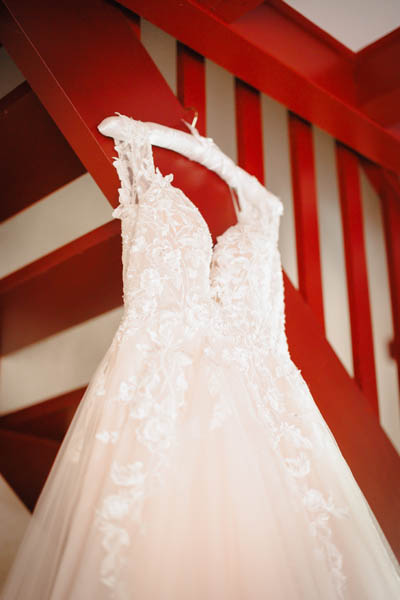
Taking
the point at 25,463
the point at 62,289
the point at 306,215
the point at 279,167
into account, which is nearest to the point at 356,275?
the point at 306,215

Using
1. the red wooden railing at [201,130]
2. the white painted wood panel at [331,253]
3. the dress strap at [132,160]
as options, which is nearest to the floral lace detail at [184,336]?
the dress strap at [132,160]

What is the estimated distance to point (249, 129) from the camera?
2305 millimetres

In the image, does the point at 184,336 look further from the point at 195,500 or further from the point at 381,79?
the point at 381,79

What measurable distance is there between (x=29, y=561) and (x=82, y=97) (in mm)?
1123

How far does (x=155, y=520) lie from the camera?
3.89 ft

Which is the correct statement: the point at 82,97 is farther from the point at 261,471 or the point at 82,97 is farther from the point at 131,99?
the point at 261,471

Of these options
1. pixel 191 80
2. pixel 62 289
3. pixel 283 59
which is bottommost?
pixel 62 289

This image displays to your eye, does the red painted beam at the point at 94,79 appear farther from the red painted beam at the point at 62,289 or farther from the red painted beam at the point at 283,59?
the red painted beam at the point at 62,289

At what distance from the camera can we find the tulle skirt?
3.67 ft

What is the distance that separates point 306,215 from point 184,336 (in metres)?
1.11

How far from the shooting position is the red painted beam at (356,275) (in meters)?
2.54

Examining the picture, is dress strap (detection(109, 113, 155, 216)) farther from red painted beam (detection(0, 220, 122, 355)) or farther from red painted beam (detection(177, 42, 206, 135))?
red painted beam (detection(177, 42, 206, 135))

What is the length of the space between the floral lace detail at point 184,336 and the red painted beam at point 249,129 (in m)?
0.36

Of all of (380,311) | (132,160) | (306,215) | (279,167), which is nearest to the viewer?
(132,160)
